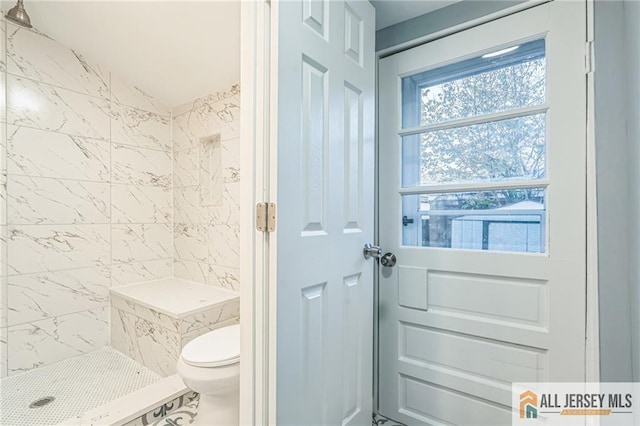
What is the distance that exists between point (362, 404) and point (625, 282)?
1.12 meters

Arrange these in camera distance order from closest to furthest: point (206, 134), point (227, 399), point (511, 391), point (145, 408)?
point (511, 391) → point (227, 399) → point (145, 408) → point (206, 134)

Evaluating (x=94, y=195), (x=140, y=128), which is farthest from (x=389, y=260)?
(x=140, y=128)

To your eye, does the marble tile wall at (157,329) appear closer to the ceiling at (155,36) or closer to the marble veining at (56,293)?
the marble veining at (56,293)

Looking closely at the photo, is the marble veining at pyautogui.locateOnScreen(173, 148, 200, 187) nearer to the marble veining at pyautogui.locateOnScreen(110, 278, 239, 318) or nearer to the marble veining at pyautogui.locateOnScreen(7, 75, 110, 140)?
the marble veining at pyautogui.locateOnScreen(7, 75, 110, 140)

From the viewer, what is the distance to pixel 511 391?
49.4 inches

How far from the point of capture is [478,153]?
4.37 ft

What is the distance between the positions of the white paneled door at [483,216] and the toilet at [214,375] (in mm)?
691

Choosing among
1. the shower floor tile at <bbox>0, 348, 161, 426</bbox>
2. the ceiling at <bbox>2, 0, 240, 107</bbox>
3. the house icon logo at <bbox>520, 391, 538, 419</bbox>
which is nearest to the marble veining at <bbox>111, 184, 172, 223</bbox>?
the ceiling at <bbox>2, 0, 240, 107</bbox>

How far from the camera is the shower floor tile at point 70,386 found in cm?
160

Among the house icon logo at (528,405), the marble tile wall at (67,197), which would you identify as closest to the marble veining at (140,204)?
the marble tile wall at (67,197)

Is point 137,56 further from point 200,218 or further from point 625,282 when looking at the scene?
point 625,282

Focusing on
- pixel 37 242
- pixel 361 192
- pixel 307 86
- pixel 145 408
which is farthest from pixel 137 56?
pixel 145 408

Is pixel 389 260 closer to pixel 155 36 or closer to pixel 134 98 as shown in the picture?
pixel 155 36

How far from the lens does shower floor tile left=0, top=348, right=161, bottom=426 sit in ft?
5.26
